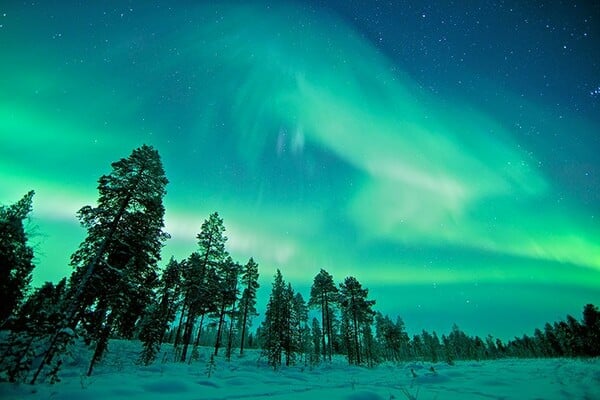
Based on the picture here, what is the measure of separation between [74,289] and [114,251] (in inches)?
95.1

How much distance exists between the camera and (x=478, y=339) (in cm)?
11075

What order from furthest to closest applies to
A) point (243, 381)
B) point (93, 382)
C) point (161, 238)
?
point (161, 238) → point (243, 381) → point (93, 382)

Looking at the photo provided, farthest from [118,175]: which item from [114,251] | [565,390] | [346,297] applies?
[346,297]

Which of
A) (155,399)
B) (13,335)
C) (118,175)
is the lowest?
(155,399)

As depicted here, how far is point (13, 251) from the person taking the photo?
19938 mm

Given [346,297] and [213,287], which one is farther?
[346,297]

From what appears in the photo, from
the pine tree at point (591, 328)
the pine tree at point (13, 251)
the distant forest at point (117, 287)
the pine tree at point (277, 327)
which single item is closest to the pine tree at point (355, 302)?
the distant forest at point (117, 287)

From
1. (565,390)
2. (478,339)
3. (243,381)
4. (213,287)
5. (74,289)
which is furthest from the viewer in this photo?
(478,339)

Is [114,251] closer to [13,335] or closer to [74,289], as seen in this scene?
[74,289]

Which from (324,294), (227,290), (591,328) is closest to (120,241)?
(227,290)

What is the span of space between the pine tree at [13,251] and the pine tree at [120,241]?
615cm

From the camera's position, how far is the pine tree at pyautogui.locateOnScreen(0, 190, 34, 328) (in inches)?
735

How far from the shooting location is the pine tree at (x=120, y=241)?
44.2 feet

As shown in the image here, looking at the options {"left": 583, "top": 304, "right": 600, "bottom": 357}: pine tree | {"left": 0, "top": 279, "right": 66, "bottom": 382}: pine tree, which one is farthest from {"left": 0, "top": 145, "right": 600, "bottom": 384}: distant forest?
{"left": 583, "top": 304, "right": 600, "bottom": 357}: pine tree
